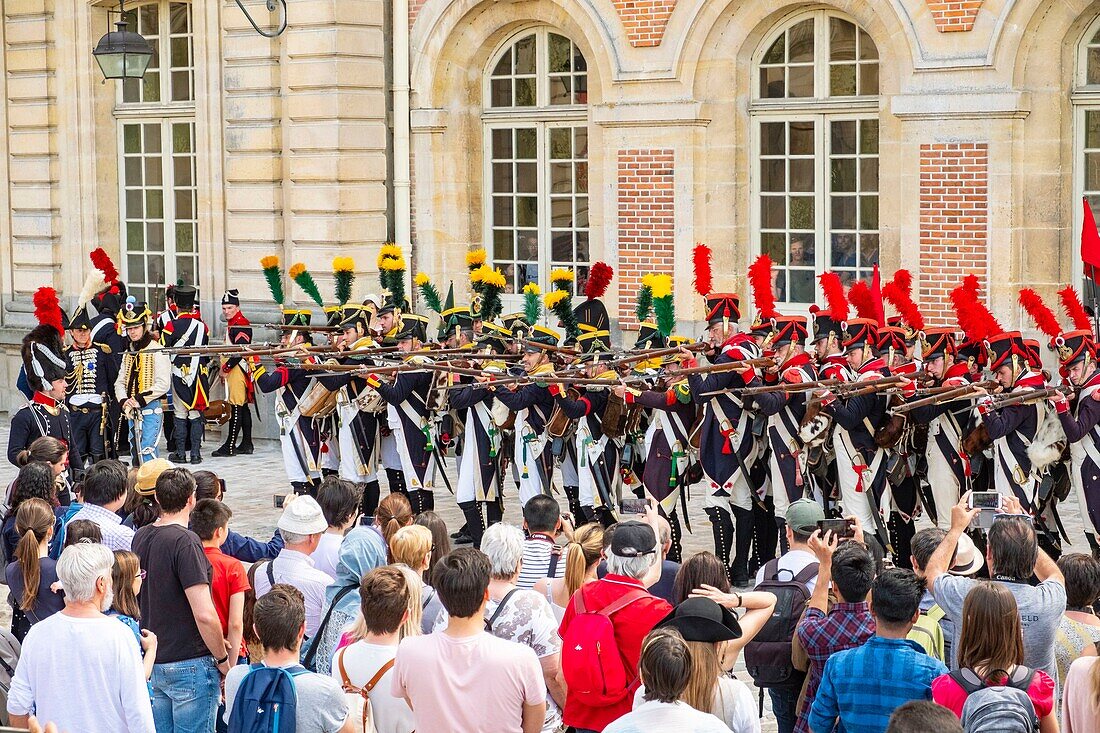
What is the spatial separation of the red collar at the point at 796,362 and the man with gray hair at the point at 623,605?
4653 millimetres

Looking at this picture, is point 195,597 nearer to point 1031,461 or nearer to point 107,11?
point 1031,461

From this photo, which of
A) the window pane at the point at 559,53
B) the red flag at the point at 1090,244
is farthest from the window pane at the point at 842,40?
the red flag at the point at 1090,244

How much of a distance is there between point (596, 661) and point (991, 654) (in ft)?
4.30

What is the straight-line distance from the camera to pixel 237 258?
1658cm

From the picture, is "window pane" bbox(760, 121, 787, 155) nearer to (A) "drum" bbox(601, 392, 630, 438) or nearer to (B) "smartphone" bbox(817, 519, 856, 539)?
(A) "drum" bbox(601, 392, 630, 438)

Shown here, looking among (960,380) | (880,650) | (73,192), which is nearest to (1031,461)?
(960,380)

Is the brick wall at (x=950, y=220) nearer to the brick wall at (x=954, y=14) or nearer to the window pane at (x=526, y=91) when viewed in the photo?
the brick wall at (x=954, y=14)

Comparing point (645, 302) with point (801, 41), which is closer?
point (645, 302)

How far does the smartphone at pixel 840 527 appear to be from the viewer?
662 cm

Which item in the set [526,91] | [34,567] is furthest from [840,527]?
[526,91]

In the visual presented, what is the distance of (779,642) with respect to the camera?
238 inches

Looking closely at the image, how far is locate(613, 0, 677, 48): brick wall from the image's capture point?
48.5 ft

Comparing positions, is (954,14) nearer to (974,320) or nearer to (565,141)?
(974,320)

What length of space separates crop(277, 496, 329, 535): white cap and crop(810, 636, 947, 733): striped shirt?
237 centimetres
